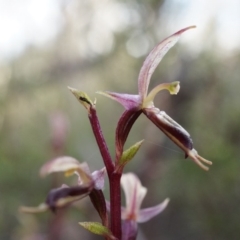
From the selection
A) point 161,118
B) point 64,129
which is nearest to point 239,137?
point 64,129

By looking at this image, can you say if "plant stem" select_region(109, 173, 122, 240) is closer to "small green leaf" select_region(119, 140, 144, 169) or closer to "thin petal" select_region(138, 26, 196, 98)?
"small green leaf" select_region(119, 140, 144, 169)

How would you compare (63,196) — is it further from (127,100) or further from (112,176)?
(127,100)

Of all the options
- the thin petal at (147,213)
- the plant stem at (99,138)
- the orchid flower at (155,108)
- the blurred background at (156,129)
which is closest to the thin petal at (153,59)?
the orchid flower at (155,108)

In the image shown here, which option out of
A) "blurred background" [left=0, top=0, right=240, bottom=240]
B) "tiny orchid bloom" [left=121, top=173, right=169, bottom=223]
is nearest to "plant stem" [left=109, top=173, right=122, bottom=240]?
"tiny orchid bloom" [left=121, top=173, right=169, bottom=223]

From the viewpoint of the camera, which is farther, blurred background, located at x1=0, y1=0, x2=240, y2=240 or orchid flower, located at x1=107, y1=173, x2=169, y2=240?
blurred background, located at x1=0, y1=0, x2=240, y2=240

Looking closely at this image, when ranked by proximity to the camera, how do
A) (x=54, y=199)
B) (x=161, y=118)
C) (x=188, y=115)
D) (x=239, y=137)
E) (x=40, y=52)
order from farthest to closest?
(x=40, y=52) < (x=188, y=115) < (x=239, y=137) < (x=161, y=118) < (x=54, y=199)

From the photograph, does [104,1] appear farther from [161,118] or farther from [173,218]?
[161,118]

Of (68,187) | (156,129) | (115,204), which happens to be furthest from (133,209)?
(156,129)
